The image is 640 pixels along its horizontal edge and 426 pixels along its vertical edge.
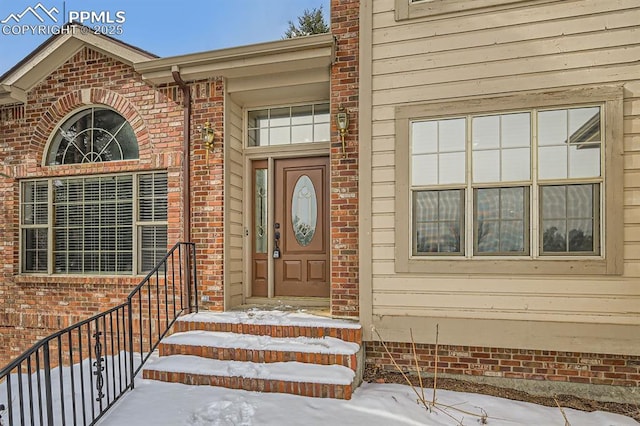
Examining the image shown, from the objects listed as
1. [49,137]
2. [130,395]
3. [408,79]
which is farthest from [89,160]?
[408,79]

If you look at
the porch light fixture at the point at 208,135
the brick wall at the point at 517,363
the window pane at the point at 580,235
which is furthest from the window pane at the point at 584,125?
the porch light fixture at the point at 208,135

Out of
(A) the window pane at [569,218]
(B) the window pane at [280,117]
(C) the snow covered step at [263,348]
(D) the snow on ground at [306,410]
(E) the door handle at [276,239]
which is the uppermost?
(B) the window pane at [280,117]

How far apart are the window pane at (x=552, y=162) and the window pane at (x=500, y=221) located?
0.77 feet

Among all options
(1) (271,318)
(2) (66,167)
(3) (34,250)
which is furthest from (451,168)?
(3) (34,250)

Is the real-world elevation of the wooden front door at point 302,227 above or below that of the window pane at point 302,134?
below

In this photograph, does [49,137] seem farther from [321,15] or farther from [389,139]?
[321,15]

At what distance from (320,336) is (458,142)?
2.25m

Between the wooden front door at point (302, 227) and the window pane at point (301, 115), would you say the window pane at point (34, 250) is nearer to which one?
the wooden front door at point (302, 227)

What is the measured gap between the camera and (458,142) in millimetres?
3508

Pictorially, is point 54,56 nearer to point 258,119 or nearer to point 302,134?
point 258,119

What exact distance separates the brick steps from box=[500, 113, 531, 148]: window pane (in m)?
2.22

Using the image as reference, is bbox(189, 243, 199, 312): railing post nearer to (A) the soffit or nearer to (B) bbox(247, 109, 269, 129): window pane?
(B) bbox(247, 109, 269, 129): window pane

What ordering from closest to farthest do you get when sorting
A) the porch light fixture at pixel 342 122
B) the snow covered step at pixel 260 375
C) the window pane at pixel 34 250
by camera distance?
the snow covered step at pixel 260 375, the porch light fixture at pixel 342 122, the window pane at pixel 34 250

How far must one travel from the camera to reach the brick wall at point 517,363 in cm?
320
